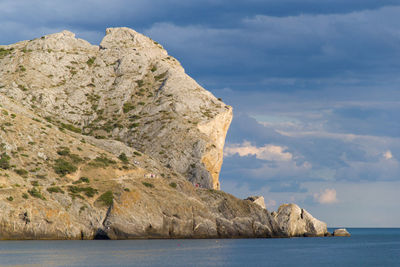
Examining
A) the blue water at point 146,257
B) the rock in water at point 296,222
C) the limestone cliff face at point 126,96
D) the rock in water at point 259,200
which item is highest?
the limestone cliff face at point 126,96

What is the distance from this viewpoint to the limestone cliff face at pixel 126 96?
155125mm

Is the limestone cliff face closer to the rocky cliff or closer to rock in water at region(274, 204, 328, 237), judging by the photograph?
the rocky cliff

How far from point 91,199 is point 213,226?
27092 mm

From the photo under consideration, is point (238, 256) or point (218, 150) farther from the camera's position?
point (218, 150)

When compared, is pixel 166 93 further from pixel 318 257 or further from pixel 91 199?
pixel 318 257

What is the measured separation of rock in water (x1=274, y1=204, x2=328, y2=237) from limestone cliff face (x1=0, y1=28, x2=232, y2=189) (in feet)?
67.9

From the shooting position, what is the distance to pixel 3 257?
6800cm

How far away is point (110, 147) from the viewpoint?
143500 millimetres

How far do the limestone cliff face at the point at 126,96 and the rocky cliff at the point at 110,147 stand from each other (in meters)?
0.33

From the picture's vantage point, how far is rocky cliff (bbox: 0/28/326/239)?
107 meters

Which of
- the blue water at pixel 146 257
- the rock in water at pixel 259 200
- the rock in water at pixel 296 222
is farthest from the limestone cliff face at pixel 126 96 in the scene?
the blue water at pixel 146 257

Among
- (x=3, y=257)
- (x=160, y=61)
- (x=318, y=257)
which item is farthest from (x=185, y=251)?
(x=160, y=61)

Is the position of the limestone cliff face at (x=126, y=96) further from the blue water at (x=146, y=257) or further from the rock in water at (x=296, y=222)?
the blue water at (x=146, y=257)

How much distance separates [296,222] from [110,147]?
5411cm
